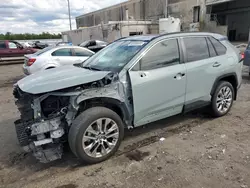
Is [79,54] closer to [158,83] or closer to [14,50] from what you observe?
[158,83]

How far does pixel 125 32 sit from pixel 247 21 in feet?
71.9

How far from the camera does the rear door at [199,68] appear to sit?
157 inches

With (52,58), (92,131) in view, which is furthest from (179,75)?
(52,58)

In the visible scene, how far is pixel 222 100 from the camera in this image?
462 centimetres

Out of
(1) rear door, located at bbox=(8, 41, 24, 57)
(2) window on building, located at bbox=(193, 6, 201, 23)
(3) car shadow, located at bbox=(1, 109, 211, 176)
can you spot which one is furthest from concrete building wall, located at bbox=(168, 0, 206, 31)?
(3) car shadow, located at bbox=(1, 109, 211, 176)

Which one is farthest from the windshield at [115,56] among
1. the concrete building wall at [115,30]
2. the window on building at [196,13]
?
the window on building at [196,13]

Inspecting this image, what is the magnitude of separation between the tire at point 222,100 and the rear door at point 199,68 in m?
0.19

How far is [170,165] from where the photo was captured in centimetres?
310

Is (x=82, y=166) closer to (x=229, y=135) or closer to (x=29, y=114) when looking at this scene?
(x=29, y=114)

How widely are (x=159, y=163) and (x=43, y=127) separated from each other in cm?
164

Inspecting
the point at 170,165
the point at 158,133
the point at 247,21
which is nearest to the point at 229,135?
the point at 158,133

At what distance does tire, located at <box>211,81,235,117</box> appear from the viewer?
175 inches

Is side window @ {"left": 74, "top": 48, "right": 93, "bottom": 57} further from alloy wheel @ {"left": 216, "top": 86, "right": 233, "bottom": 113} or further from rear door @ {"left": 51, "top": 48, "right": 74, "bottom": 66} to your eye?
alloy wheel @ {"left": 216, "top": 86, "right": 233, "bottom": 113}

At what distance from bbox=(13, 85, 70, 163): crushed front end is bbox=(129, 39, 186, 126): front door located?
1073 mm
